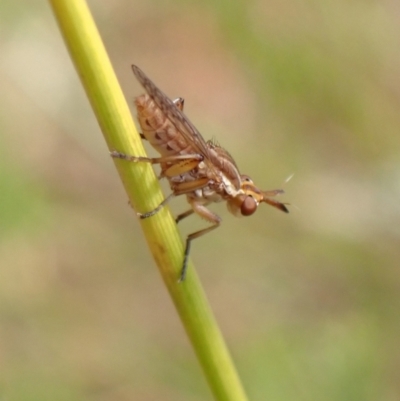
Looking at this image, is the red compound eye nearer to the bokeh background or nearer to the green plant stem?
the green plant stem

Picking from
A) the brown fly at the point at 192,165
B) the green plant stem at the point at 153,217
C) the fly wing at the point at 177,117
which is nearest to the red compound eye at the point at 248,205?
the brown fly at the point at 192,165

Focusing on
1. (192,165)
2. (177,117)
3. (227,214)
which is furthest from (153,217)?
(227,214)

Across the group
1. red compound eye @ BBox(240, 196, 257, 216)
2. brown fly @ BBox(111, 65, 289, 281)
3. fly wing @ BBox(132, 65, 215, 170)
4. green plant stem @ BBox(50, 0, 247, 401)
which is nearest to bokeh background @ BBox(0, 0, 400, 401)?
brown fly @ BBox(111, 65, 289, 281)

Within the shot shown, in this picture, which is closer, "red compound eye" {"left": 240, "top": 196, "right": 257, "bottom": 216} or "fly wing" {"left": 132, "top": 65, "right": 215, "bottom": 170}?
"fly wing" {"left": 132, "top": 65, "right": 215, "bottom": 170}

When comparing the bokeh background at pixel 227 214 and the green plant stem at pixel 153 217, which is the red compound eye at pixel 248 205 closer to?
the green plant stem at pixel 153 217

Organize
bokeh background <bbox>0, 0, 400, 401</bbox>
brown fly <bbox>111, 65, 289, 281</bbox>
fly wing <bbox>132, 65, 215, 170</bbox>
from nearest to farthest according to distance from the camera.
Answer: fly wing <bbox>132, 65, 215, 170</bbox> < brown fly <bbox>111, 65, 289, 281</bbox> < bokeh background <bbox>0, 0, 400, 401</bbox>

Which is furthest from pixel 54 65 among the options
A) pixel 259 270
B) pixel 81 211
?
pixel 259 270

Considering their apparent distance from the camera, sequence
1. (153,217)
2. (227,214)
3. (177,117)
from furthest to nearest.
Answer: (227,214) < (177,117) < (153,217)

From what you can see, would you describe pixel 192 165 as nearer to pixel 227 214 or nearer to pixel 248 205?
pixel 248 205

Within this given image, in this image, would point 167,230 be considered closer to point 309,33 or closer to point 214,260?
point 214,260
